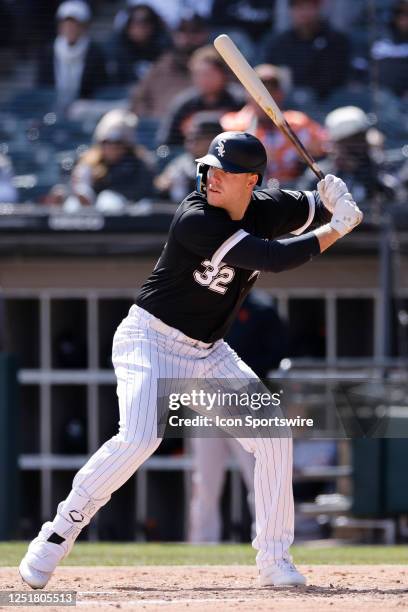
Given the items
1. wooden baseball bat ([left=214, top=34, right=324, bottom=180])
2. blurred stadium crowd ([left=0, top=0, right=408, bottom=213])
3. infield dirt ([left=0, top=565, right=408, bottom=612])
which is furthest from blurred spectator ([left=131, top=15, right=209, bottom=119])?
infield dirt ([left=0, top=565, right=408, bottom=612])

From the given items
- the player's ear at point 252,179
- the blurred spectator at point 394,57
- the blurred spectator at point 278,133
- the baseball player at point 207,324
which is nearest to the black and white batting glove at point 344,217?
the baseball player at point 207,324

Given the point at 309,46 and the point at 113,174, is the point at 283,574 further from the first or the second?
the point at 309,46

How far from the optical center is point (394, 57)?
382 inches

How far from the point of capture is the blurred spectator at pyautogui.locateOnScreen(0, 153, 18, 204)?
9.82 m

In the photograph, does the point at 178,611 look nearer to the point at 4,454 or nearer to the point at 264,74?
the point at 4,454

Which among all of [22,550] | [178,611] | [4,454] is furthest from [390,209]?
[178,611]

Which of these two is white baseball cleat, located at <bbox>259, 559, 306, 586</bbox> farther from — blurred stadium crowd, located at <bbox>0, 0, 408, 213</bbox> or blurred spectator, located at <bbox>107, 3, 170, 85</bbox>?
blurred spectator, located at <bbox>107, 3, 170, 85</bbox>

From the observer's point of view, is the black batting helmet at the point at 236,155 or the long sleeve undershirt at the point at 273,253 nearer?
the long sleeve undershirt at the point at 273,253

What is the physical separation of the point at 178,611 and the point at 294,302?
628 cm

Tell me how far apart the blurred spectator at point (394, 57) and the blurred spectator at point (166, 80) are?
136 centimetres

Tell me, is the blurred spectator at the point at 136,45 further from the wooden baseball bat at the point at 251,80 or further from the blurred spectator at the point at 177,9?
the wooden baseball bat at the point at 251,80

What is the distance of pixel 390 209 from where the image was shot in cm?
930

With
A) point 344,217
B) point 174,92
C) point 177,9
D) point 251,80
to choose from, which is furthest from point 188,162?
point 344,217

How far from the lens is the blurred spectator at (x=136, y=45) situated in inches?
393
